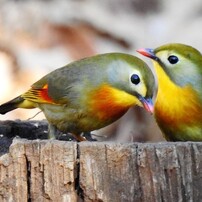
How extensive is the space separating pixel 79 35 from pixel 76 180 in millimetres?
3129

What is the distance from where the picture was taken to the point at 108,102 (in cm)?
451

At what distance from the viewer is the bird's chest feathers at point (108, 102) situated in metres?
4.48

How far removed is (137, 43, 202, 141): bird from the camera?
14.1 ft

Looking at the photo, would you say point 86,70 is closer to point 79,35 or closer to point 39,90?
point 39,90

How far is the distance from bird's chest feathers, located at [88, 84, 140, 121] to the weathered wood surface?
2.62ft

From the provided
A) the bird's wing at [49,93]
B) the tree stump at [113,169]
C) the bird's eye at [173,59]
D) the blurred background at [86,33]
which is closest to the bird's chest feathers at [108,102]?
the bird's wing at [49,93]

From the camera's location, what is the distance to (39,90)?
4.79 meters

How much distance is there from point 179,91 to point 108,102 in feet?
1.02

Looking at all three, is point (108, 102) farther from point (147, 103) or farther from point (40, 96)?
point (40, 96)

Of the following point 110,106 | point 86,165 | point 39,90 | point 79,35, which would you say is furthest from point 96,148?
point 79,35

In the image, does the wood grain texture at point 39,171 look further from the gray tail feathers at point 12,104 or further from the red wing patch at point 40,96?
the gray tail feathers at point 12,104

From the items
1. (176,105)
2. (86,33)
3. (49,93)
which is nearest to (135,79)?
(176,105)

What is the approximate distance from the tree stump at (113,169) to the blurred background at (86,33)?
285cm

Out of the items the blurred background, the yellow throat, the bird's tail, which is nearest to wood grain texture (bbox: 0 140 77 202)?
the yellow throat
